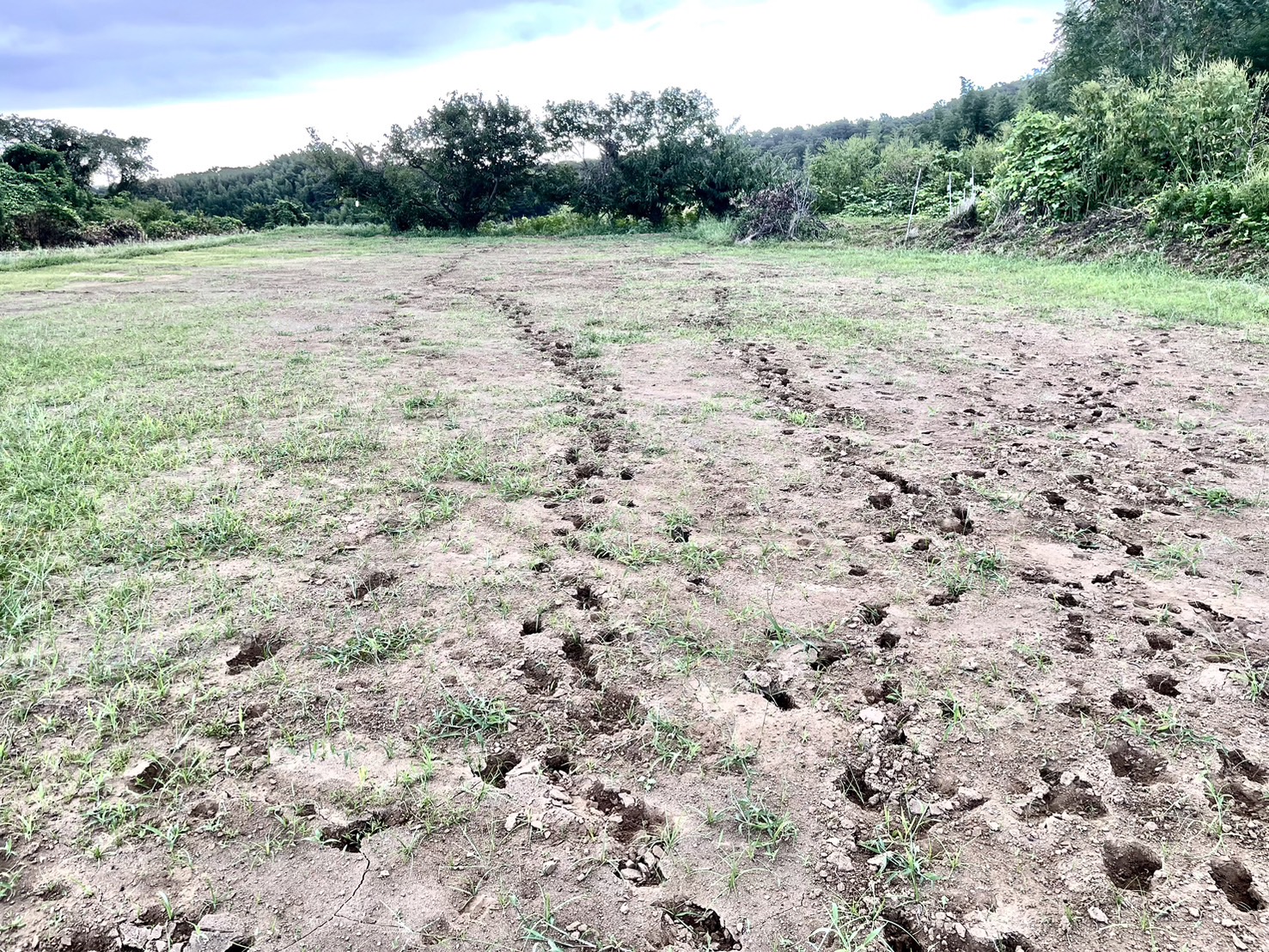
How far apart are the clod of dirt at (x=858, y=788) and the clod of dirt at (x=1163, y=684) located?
86 centimetres

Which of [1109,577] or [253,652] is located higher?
[253,652]

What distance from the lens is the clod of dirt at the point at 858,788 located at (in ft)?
5.43

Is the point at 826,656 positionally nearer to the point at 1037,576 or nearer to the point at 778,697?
the point at 778,697

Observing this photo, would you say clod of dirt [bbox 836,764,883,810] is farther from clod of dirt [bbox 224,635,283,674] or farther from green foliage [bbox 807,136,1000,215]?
green foliage [bbox 807,136,1000,215]

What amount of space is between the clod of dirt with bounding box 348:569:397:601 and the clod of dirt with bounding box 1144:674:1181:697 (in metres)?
2.26

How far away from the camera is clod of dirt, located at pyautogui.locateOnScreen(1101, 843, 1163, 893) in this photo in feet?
4.71

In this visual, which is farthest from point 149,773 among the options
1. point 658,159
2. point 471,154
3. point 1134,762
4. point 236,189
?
point 236,189

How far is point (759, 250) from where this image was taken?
14.5 m

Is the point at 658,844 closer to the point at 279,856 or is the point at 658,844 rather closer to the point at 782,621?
the point at 279,856

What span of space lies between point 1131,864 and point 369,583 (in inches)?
86.3

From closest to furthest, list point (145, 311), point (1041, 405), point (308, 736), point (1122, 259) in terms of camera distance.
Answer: point (308, 736) < point (1041, 405) < point (145, 311) < point (1122, 259)

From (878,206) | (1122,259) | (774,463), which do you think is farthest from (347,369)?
(878,206)

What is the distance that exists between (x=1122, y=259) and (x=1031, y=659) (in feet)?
32.0

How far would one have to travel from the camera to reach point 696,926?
4.55 ft
